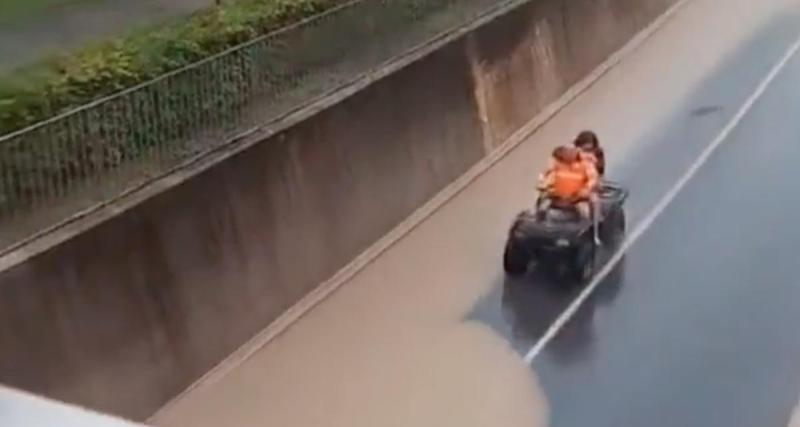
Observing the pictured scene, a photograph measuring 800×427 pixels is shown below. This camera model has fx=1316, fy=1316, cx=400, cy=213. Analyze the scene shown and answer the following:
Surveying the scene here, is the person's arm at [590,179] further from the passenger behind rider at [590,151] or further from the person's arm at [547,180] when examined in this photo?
the person's arm at [547,180]

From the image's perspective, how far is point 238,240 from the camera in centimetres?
1170

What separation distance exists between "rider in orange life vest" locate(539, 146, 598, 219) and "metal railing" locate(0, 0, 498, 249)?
2.58 meters

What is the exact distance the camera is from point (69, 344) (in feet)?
31.8

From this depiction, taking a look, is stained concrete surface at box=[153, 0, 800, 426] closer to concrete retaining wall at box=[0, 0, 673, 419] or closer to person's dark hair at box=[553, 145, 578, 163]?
concrete retaining wall at box=[0, 0, 673, 419]

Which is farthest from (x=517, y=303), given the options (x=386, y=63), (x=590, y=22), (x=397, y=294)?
(x=590, y=22)

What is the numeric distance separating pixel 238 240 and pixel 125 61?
194 centimetres

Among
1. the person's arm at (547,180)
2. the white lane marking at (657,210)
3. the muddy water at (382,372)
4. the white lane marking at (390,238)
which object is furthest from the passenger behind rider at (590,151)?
the white lane marking at (390,238)

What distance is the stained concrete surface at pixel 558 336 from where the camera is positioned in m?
10.6

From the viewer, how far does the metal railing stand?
10.1m

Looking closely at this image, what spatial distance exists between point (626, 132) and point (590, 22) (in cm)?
338

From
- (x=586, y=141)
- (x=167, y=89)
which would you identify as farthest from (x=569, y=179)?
(x=167, y=89)

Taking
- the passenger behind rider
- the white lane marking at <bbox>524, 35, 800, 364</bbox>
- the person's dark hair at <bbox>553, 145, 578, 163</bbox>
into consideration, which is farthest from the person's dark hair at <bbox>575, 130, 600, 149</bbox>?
the white lane marking at <bbox>524, 35, 800, 364</bbox>

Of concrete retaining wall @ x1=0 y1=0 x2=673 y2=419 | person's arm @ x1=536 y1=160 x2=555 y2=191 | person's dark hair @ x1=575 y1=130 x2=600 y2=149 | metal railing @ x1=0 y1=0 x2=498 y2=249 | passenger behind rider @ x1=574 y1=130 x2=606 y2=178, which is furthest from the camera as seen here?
person's dark hair @ x1=575 y1=130 x2=600 y2=149

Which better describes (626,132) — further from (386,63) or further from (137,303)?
(137,303)
